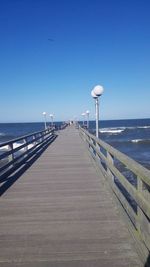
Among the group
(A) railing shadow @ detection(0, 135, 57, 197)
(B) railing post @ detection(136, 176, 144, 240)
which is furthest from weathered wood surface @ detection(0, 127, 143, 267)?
(B) railing post @ detection(136, 176, 144, 240)

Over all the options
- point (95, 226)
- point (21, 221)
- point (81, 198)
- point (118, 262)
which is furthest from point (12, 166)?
point (118, 262)

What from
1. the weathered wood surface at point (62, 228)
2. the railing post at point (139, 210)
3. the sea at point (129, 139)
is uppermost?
the railing post at point (139, 210)

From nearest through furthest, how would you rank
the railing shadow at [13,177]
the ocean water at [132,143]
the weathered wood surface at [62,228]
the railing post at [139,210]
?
the railing post at [139,210]
the weathered wood surface at [62,228]
the railing shadow at [13,177]
the ocean water at [132,143]

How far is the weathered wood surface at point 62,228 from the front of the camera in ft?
11.5

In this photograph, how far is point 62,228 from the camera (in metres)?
4.39

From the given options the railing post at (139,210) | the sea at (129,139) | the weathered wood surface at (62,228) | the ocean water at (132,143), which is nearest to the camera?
the railing post at (139,210)

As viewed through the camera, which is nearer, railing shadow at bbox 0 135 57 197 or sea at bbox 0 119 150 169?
railing shadow at bbox 0 135 57 197

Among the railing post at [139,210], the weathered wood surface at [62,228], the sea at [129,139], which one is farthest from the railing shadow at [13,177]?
the sea at [129,139]

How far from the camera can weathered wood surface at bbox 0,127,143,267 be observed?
3.51m

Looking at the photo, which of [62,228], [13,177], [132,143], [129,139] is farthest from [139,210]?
[129,139]

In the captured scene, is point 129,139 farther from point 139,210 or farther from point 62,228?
point 139,210

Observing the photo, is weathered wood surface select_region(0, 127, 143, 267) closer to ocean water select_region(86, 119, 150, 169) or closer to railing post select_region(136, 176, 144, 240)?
railing post select_region(136, 176, 144, 240)

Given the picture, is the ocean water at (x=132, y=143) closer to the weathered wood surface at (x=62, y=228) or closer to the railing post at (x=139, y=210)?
the weathered wood surface at (x=62, y=228)

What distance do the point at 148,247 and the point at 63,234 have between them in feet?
4.21
